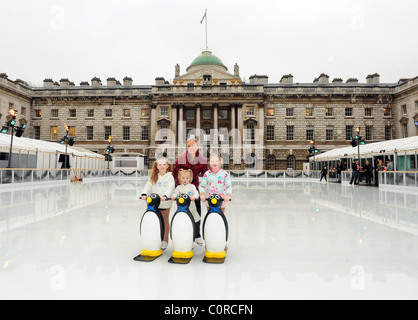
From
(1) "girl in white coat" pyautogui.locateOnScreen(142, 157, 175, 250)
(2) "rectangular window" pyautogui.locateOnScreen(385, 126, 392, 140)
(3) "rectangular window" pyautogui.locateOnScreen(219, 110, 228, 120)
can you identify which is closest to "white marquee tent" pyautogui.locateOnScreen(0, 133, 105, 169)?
(1) "girl in white coat" pyautogui.locateOnScreen(142, 157, 175, 250)

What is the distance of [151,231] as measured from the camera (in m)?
3.70

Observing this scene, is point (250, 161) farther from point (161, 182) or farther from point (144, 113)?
point (161, 182)

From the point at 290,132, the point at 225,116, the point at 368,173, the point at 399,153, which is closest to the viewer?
the point at 399,153

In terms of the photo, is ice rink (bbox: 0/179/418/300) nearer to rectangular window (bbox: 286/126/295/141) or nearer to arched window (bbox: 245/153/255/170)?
arched window (bbox: 245/153/255/170)

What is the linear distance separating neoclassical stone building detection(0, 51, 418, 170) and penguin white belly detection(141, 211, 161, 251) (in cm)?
3484

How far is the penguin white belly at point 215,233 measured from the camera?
11.6 ft

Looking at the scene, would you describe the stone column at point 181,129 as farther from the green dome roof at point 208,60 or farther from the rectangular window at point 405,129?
the rectangular window at point 405,129

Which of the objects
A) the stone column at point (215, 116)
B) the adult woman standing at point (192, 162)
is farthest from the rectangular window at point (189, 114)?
the adult woman standing at point (192, 162)

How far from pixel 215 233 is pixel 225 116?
39199 millimetres

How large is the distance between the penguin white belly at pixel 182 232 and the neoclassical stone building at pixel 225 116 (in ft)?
114

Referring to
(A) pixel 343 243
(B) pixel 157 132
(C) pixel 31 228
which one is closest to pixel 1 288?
(C) pixel 31 228

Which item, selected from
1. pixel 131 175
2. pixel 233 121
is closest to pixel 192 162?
pixel 131 175

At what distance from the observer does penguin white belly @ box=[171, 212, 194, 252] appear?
11.6 ft

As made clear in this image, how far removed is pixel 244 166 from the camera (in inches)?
1513
